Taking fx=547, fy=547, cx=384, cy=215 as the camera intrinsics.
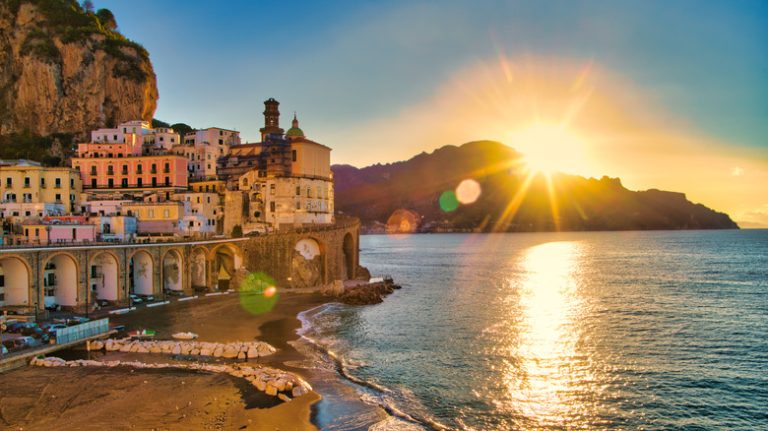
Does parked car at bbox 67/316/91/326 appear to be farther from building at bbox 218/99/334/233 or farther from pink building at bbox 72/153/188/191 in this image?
pink building at bbox 72/153/188/191

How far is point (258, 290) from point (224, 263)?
7845 mm

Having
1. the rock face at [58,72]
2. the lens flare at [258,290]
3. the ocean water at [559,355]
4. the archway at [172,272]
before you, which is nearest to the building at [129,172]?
the rock face at [58,72]

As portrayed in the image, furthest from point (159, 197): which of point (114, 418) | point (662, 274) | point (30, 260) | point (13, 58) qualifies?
point (662, 274)

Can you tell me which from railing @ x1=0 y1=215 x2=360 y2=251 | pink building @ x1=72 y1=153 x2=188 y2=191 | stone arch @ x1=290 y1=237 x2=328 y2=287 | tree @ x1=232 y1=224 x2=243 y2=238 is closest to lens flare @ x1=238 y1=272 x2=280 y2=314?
stone arch @ x1=290 y1=237 x2=328 y2=287

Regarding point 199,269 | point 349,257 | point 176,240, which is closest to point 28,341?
point 176,240

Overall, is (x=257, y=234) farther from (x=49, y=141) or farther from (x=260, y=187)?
(x=49, y=141)

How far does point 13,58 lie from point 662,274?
5495 inches

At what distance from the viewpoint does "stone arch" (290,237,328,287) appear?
282 ft

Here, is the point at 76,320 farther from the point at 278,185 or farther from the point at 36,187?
the point at 278,185

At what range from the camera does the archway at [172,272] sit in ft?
257

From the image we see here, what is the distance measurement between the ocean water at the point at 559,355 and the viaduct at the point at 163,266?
1386 cm

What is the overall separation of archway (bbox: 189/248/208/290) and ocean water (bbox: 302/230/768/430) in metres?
21.7

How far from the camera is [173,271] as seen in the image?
7875cm

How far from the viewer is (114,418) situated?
31.5 meters
